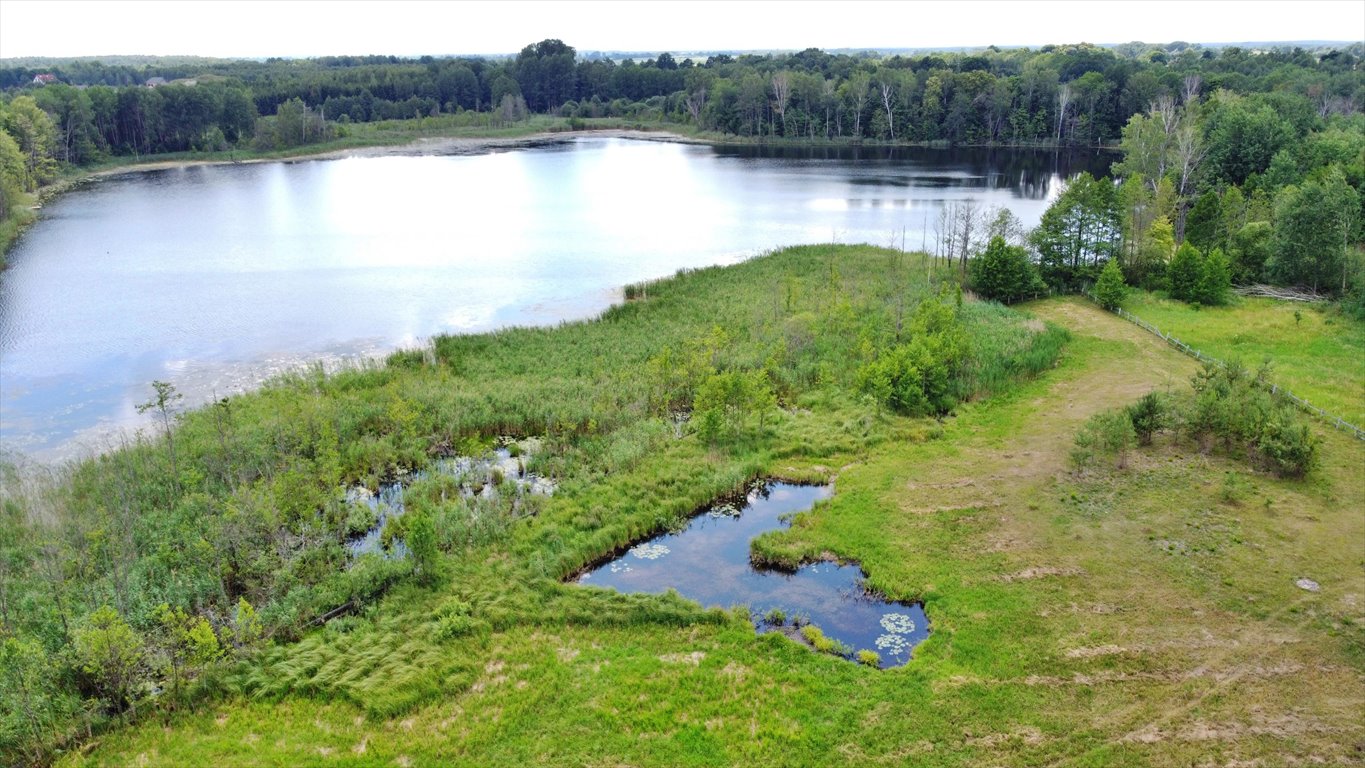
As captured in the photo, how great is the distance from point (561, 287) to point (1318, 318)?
3570 cm

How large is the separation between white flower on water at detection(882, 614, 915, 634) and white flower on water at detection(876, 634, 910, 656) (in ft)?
0.66

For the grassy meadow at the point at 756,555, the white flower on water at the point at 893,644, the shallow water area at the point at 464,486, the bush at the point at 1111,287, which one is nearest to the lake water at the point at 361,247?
the grassy meadow at the point at 756,555

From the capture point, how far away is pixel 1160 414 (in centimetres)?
2639

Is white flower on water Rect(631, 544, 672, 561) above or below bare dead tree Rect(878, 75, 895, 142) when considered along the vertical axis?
below

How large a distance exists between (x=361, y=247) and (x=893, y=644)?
143 feet

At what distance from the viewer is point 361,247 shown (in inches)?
2025

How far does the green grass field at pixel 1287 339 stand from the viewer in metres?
30.0

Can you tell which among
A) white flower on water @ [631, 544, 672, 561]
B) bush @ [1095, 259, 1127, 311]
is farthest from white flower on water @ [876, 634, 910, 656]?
bush @ [1095, 259, 1127, 311]

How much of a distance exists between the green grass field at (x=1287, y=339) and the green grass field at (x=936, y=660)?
7.40 meters

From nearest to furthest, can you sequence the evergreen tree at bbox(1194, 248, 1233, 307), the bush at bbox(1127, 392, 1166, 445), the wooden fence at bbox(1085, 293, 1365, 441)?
the bush at bbox(1127, 392, 1166, 445)
the wooden fence at bbox(1085, 293, 1365, 441)
the evergreen tree at bbox(1194, 248, 1233, 307)

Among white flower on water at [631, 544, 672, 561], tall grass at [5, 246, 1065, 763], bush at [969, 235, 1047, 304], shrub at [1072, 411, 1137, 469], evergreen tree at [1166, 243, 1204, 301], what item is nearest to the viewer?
tall grass at [5, 246, 1065, 763]

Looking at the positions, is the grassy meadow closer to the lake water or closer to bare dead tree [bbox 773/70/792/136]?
the lake water

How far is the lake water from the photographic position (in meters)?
33.4

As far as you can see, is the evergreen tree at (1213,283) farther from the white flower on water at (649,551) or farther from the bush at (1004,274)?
the white flower on water at (649,551)
